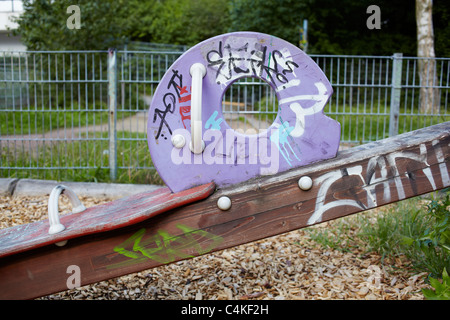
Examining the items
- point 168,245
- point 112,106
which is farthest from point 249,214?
point 112,106

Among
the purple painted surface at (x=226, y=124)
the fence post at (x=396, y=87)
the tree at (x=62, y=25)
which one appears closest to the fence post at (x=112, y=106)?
the fence post at (x=396, y=87)

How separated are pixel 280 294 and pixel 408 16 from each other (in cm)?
1658

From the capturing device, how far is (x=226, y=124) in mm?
1630

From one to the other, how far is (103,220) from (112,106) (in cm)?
303

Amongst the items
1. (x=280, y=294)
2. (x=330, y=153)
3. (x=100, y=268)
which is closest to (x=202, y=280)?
(x=280, y=294)

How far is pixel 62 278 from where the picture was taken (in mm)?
1653

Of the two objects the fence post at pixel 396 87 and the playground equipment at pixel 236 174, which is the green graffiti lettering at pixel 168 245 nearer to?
the playground equipment at pixel 236 174

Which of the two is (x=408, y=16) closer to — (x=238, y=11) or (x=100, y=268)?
(x=238, y=11)

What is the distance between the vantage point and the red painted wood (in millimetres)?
1535

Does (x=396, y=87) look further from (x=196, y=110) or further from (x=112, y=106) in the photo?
(x=196, y=110)

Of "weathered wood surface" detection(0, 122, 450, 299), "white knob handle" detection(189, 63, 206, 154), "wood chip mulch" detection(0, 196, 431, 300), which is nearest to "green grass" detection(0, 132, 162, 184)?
"wood chip mulch" detection(0, 196, 431, 300)

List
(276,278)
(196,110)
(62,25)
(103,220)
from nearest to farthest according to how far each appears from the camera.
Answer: (196,110), (103,220), (276,278), (62,25)

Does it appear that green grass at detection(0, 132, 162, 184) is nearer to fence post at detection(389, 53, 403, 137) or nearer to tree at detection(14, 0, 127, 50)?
fence post at detection(389, 53, 403, 137)

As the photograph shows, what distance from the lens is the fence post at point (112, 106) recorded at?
446cm
